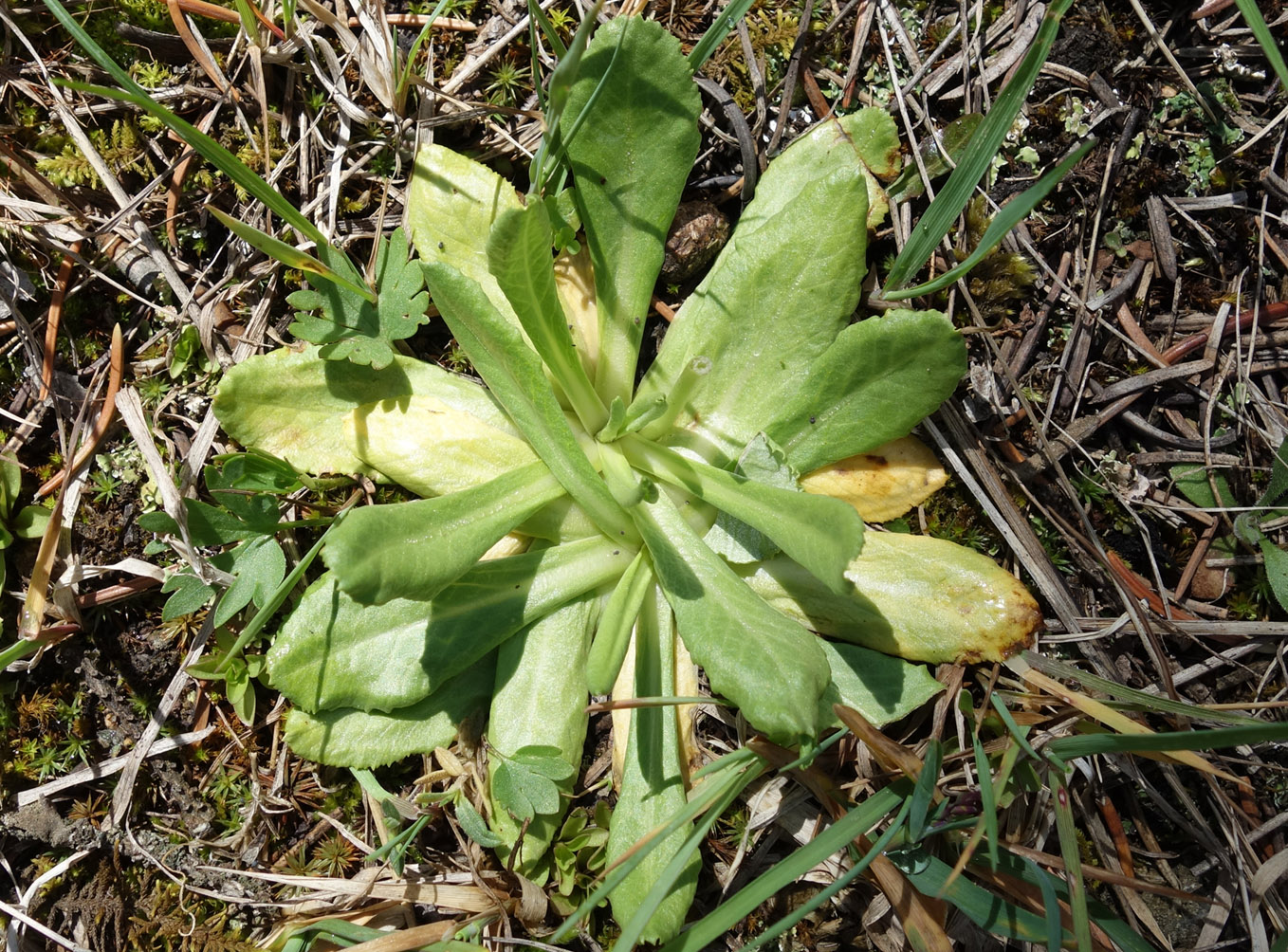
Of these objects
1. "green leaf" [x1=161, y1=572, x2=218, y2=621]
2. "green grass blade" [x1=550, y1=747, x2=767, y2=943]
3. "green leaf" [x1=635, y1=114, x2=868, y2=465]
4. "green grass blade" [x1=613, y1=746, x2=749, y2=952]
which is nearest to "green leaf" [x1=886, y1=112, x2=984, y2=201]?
"green leaf" [x1=635, y1=114, x2=868, y2=465]

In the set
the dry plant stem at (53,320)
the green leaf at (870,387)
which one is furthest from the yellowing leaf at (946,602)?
the dry plant stem at (53,320)

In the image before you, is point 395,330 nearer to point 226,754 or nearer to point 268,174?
point 268,174

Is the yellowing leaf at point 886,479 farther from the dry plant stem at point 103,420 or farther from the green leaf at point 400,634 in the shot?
the dry plant stem at point 103,420

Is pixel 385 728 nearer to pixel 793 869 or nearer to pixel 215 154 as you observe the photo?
pixel 793 869

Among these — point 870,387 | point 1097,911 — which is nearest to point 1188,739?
point 1097,911

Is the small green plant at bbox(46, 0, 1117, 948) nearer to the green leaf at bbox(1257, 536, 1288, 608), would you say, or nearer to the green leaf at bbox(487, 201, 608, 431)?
the green leaf at bbox(487, 201, 608, 431)

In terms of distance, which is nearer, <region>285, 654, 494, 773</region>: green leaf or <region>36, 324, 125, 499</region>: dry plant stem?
<region>285, 654, 494, 773</region>: green leaf
